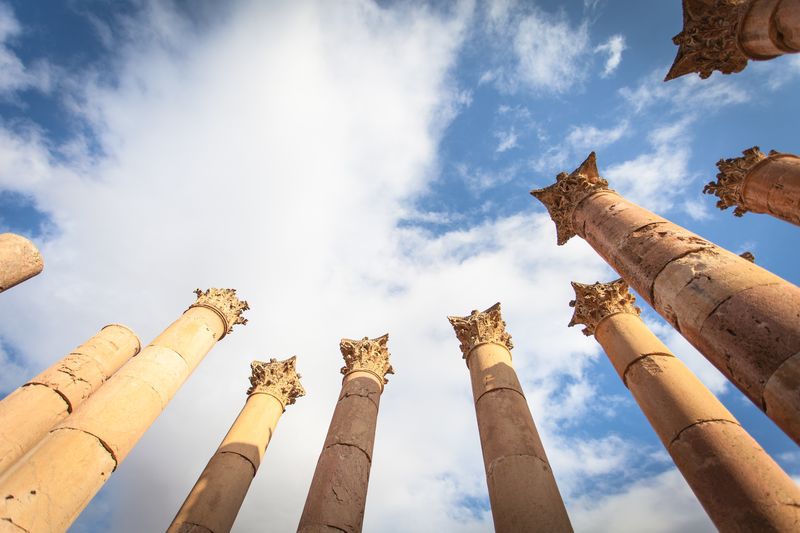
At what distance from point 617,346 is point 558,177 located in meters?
5.52

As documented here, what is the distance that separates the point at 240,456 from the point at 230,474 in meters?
0.73

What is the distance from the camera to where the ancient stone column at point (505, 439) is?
29.3ft

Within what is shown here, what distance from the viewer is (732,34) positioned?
9.68 m

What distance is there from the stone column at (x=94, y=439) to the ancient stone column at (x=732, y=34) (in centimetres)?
1564

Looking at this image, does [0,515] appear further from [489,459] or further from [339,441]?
[489,459]

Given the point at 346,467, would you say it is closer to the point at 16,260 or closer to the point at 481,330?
the point at 481,330

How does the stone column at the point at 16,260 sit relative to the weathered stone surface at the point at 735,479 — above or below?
above

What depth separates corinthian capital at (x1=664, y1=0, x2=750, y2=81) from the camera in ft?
31.9

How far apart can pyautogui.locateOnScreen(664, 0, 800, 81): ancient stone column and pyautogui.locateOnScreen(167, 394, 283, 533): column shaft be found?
16840mm

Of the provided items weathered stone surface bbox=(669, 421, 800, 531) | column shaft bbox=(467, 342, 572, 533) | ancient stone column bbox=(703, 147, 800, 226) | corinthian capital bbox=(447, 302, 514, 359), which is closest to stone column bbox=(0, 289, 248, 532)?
column shaft bbox=(467, 342, 572, 533)

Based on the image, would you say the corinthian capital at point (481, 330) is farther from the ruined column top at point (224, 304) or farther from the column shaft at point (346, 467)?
the ruined column top at point (224, 304)

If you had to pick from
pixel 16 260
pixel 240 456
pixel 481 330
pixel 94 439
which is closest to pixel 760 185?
pixel 481 330

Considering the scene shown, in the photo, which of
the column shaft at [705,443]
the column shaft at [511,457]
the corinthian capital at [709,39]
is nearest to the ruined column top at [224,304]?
the column shaft at [511,457]

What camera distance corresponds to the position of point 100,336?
52.1ft
